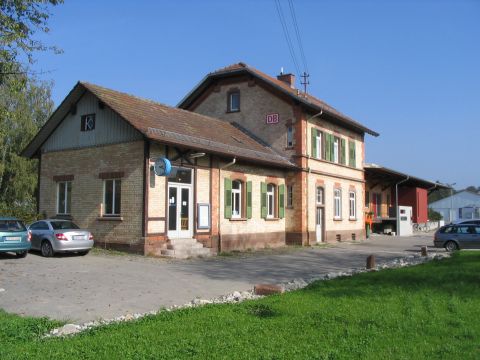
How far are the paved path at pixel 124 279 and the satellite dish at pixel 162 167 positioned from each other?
9.80 feet

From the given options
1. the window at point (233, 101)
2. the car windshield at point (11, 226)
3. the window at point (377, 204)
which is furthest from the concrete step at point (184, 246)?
the window at point (377, 204)

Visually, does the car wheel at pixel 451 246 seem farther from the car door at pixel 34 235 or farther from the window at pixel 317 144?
the car door at pixel 34 235

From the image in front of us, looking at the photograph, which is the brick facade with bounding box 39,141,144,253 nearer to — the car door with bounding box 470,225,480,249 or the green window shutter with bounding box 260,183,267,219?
the green window shutter with bounding box 260,183,267,219

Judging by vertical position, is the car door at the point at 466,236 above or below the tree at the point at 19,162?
below

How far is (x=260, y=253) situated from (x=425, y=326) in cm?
1439

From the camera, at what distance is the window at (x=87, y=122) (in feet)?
65.9

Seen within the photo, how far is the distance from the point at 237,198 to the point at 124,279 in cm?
1069

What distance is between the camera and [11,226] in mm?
16297

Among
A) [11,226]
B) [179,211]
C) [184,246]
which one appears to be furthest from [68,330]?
[179,211]

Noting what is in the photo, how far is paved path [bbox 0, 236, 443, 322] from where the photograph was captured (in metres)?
9.09

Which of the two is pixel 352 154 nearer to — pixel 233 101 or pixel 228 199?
pixel 233 101

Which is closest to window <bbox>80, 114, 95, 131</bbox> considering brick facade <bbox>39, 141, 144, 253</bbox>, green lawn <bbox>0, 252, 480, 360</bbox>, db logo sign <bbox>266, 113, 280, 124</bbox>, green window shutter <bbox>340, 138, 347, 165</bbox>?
brick facade <bbox>39, 141, 144, 253</bbox>

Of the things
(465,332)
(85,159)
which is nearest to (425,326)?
(465,332)

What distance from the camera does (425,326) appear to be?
6.88 meters
